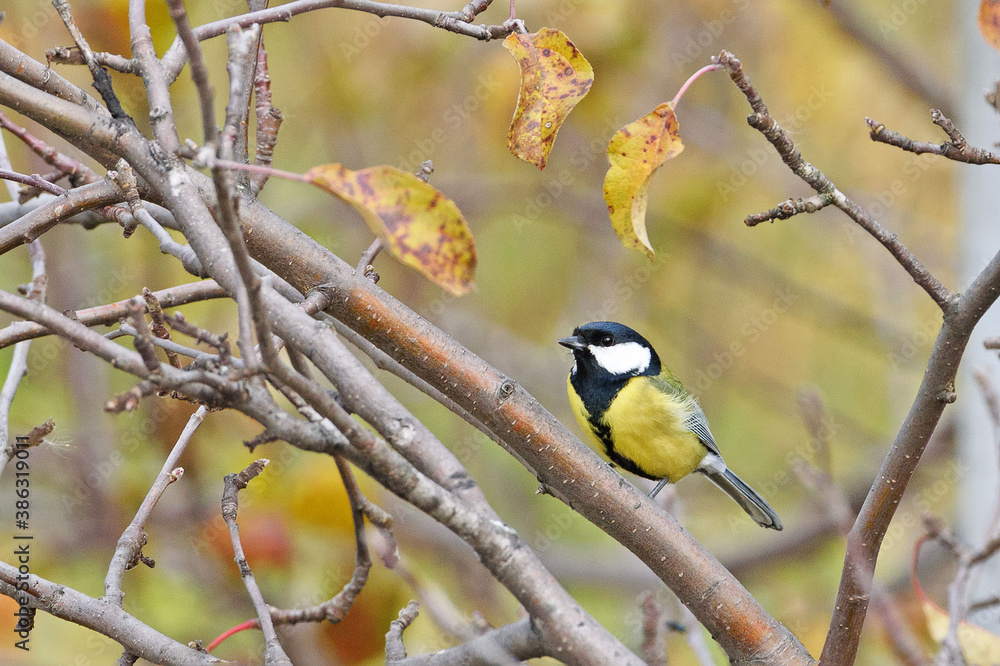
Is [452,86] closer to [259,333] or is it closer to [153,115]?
[153,115]

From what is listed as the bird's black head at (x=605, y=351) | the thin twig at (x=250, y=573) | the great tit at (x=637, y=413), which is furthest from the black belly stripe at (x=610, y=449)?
the thin twig at (x=250, y=573)

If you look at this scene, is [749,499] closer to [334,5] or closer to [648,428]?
[648,428]

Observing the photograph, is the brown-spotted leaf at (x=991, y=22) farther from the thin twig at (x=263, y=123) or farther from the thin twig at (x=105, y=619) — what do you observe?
the thin twig at (x=105, y=619)

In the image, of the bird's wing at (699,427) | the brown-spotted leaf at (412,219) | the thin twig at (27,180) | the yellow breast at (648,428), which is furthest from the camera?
the bird's wing at (699,427)

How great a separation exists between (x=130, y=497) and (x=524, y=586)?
2897 mm

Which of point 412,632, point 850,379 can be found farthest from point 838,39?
point 412,632

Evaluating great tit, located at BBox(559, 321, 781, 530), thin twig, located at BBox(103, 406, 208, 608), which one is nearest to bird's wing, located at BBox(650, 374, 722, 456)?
great tit, located at BBox(559, 321, 781, 530)

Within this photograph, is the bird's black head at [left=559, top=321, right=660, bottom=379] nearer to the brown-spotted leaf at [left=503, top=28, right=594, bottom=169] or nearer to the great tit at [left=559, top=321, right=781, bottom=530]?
the great tit at [left=559, top=321, right=781, bottom=530]

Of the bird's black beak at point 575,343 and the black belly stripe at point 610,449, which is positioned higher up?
the bird's black beak at point 575,343

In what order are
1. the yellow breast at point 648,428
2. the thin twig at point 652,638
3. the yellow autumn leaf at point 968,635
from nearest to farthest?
1. the yellow autumn leaf at point 968,635
2. the thin twig at point 652,638
3. the yellow breast at point 648,428

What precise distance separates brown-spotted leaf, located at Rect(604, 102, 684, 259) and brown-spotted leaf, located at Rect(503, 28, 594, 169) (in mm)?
161

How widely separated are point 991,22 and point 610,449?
79.6 inches

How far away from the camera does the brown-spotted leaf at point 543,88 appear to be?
1412 millimetres

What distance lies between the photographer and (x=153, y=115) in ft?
4.28
